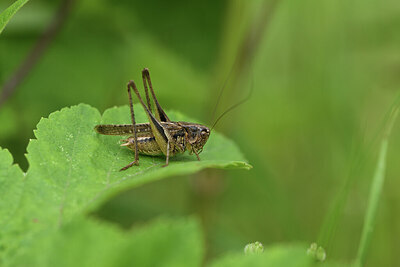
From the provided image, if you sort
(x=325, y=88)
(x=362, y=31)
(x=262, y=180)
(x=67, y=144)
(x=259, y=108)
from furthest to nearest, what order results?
(x=259, y=108) < (x=362, y=31) < (x=325, y=88) < (x=262, y=180) < (x=67, y=144)

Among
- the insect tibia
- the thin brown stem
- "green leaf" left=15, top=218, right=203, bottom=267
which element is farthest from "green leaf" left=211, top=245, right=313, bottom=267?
the thin brown stem

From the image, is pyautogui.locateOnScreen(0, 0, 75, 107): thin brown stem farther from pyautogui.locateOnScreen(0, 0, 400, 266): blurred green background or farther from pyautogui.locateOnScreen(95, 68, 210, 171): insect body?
pyautogui.locateOnScreen(95, 68, 210, 171): insect body

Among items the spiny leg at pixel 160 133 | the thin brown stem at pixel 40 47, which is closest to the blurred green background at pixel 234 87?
the thin brown stem at pixel 40 47

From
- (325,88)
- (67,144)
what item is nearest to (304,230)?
(325,88)

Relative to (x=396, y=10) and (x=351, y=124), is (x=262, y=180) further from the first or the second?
(x=396, y=10)

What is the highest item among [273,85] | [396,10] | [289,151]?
[396,10]
